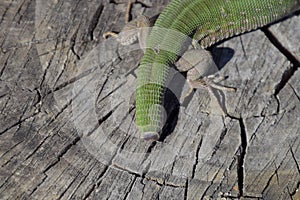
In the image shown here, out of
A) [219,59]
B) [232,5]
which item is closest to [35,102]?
[219,59]

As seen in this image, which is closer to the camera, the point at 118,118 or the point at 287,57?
the point at 118,118

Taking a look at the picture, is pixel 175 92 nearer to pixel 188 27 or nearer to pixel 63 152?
pixel 188 27

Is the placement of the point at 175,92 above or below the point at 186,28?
below

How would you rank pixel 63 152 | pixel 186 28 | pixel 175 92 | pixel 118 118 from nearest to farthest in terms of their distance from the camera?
pixel 63 152
pixel 118 118
pixel 175 92
pixel 186 28

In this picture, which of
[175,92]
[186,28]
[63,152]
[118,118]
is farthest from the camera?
[186,28]

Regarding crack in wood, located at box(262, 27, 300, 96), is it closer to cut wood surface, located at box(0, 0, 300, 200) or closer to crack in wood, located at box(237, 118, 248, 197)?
cut wood surface, located at box(0, 0, 300, 200)

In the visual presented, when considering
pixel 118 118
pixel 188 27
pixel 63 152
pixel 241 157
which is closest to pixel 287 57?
pixel 188 27
